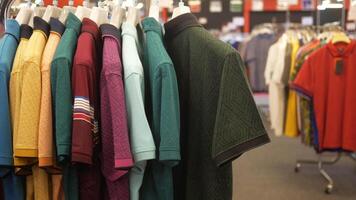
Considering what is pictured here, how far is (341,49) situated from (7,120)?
2692 millimetres

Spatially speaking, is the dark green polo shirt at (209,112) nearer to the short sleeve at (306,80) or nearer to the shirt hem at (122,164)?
the shirt hem at (122,164)

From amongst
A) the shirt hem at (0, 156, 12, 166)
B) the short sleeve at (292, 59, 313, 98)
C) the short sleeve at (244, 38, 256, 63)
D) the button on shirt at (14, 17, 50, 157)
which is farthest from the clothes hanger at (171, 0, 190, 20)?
the short sleeve at (244, 38, 256, 63)

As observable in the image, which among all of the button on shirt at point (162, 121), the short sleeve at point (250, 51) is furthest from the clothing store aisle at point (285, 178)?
the button on shirt at point (162, 121)

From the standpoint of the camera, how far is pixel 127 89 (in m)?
1.23

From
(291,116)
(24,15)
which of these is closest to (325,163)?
(291,116)

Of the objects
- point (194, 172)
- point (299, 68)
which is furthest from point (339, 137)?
point (194, 172)

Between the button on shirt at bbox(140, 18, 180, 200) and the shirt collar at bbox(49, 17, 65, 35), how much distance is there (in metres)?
0.33

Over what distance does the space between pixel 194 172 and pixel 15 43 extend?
787 mm

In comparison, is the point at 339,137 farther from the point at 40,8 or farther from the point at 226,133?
the point at 40,8

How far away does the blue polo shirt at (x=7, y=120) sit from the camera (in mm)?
1270

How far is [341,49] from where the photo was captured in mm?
3166

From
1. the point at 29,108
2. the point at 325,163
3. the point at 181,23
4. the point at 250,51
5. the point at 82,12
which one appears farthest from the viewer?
the point at 250,51

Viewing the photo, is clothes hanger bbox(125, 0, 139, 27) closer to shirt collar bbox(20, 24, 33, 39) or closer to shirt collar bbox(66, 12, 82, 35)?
shirt collar bbox(66, 12, 82, 35)

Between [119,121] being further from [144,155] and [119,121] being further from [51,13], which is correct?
[51,13]
